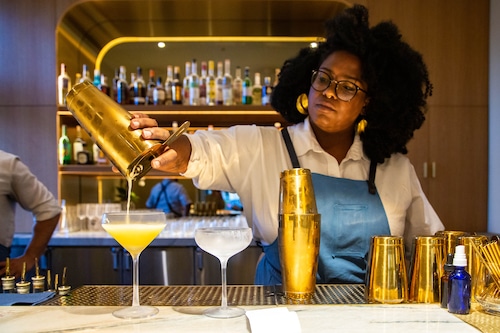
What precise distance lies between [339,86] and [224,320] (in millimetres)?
914

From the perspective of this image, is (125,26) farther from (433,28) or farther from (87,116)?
(87,116)

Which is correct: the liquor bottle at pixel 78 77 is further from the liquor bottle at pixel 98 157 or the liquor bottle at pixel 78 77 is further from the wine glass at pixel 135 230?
the wine glass at pixel 135 230

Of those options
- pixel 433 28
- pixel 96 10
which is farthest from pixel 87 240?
pixel 433 28

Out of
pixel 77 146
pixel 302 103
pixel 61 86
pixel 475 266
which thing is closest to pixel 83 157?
pixel 77 146

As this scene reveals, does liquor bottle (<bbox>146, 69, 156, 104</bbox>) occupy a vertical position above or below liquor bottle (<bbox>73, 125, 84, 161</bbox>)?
above

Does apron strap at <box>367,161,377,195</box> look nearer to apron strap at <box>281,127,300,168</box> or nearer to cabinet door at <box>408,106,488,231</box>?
apron strap at <box>281,127,300,168</box>

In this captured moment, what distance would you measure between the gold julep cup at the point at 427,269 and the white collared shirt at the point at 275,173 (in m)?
0.47

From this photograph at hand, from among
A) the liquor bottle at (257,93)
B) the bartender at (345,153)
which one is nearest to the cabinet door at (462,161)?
the liquor bottle at (257,93)

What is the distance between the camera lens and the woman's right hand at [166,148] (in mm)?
1104

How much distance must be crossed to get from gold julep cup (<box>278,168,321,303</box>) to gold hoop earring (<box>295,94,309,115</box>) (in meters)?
0.67

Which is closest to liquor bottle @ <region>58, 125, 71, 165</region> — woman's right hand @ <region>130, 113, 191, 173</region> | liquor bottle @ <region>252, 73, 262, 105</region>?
liquor bottle @ <region>252, 73, 262, 105</region>

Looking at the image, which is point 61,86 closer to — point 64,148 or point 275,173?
point 64,148

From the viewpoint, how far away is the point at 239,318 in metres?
0.91

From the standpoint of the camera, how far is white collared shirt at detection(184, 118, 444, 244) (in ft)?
5.07
